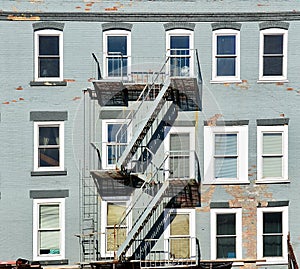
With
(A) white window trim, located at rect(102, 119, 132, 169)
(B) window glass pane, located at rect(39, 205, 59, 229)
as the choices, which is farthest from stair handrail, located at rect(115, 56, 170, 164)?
(B) window glass pane, located at rect(39, 205, 59, 229)

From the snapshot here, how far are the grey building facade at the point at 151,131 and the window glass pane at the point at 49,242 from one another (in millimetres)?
32

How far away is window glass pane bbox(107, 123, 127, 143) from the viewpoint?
16.4 meters

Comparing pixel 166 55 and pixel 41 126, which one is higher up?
pixel 166 55

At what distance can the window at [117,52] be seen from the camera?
648 inches

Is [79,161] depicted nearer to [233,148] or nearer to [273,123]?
[233,148]

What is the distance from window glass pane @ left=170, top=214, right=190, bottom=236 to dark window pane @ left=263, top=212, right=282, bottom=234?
7.93 ft

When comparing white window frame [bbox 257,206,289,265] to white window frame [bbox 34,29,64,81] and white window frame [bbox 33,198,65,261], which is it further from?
white window frame [bbox 34,29,64,81]

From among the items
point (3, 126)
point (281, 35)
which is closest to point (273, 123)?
point (281, 35)

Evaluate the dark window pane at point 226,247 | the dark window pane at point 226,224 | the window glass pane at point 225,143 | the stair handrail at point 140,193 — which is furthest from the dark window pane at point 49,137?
the dark window pane at point 226,247

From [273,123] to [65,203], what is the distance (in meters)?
6.89

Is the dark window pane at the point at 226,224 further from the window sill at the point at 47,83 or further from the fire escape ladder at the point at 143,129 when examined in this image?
the window sill at the point at 47,83

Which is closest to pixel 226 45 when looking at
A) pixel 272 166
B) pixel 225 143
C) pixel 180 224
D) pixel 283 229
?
pixel 225 143

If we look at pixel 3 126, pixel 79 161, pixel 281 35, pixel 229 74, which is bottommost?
pixel 79 161

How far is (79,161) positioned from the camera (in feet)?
53.4
